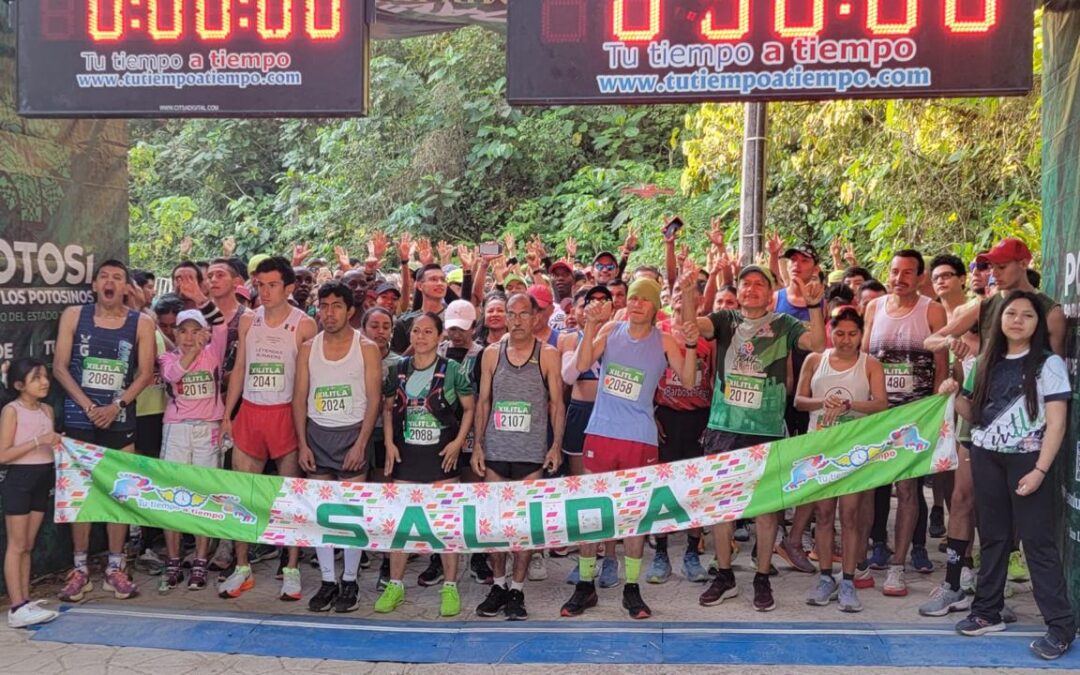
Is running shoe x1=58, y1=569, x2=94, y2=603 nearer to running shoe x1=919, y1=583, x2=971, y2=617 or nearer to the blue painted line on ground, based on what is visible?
the blue painted line on ground

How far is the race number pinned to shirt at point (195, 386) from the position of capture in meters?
6.81

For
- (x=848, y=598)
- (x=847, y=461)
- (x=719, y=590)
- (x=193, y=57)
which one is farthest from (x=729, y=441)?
(x=193, y=57)

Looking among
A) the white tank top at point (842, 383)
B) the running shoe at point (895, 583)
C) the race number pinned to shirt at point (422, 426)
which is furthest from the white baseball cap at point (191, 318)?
the running shoe at point (895, 583)

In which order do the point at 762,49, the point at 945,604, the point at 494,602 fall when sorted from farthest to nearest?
the point at 494,602, the point at 945,604, the point at 762,49

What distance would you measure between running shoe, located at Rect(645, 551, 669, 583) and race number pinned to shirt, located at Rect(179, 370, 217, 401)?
11.0 ft

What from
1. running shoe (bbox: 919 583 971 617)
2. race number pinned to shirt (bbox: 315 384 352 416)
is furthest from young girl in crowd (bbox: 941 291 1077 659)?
race number pinned to shirt (bbox: 315 384 352 416)

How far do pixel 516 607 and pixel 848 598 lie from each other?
2.12 meters

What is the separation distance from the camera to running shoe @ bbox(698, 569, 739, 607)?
647cm

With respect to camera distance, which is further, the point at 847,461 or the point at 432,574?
the point at 432,574

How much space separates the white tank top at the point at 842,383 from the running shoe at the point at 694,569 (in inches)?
51.2

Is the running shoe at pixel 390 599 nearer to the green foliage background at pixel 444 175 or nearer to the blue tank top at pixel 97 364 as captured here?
the blue tank top at pixel 97 364

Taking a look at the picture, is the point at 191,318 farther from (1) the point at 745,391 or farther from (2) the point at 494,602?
(1) the point at 745,391

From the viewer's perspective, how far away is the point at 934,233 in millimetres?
12453

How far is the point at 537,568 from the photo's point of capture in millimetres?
7125
